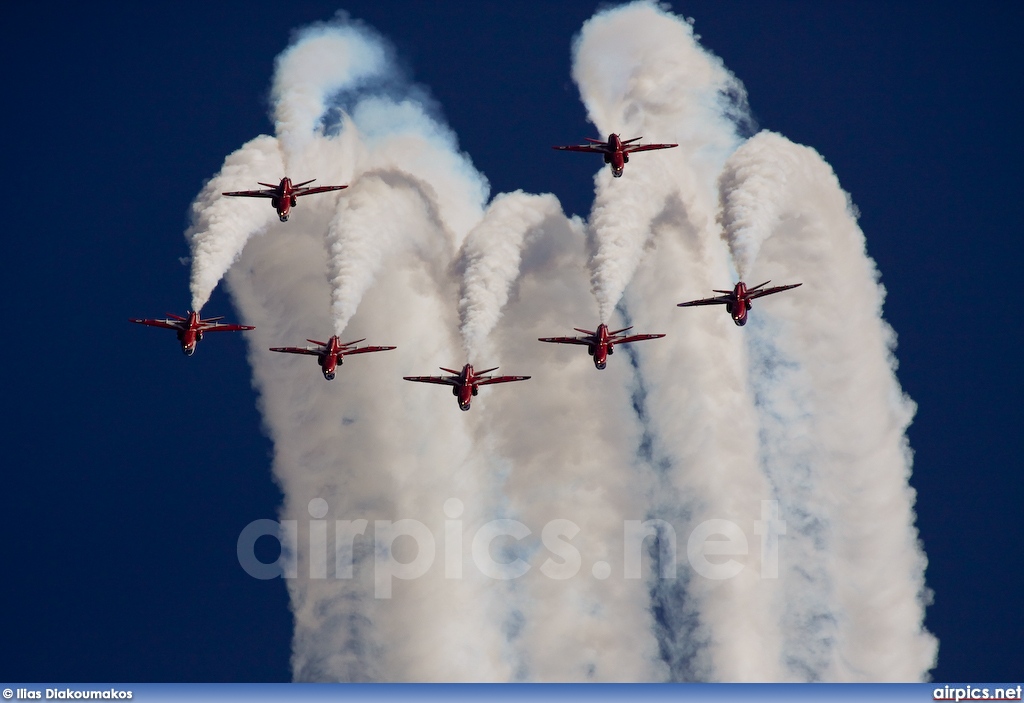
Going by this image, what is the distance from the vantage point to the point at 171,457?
84625 mm

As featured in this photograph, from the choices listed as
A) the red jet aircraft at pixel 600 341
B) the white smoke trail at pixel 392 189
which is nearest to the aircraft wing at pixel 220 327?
the white smoke trail at pixel 392 189

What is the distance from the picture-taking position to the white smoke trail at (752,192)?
63.3m

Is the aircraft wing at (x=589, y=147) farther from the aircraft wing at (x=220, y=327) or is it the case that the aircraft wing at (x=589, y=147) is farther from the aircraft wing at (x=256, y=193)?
the aircraft wing at (x=220, y=327)

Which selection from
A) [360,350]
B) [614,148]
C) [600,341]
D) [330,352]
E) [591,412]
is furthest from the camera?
[591,412]

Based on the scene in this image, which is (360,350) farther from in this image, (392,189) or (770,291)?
(770,291)

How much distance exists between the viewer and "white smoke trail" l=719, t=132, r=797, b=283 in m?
63.3

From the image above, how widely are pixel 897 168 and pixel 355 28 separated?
103ft

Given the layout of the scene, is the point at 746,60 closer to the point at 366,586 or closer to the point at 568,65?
the point at 568,65

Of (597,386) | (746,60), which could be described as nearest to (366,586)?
(597,386)

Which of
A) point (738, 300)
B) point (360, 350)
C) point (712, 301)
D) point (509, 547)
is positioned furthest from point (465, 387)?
point (738, 300)

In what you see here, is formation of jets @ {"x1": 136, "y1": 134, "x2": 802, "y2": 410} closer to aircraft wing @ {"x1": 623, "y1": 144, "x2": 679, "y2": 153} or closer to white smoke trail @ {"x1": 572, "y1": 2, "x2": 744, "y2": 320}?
aircraft wing @ {"x1": 623, "y1": 144, "x2": 679, "y2": 153}

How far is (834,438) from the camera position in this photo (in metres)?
69.9

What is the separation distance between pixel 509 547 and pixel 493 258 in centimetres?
1332

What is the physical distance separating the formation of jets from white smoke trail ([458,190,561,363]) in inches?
79.7
